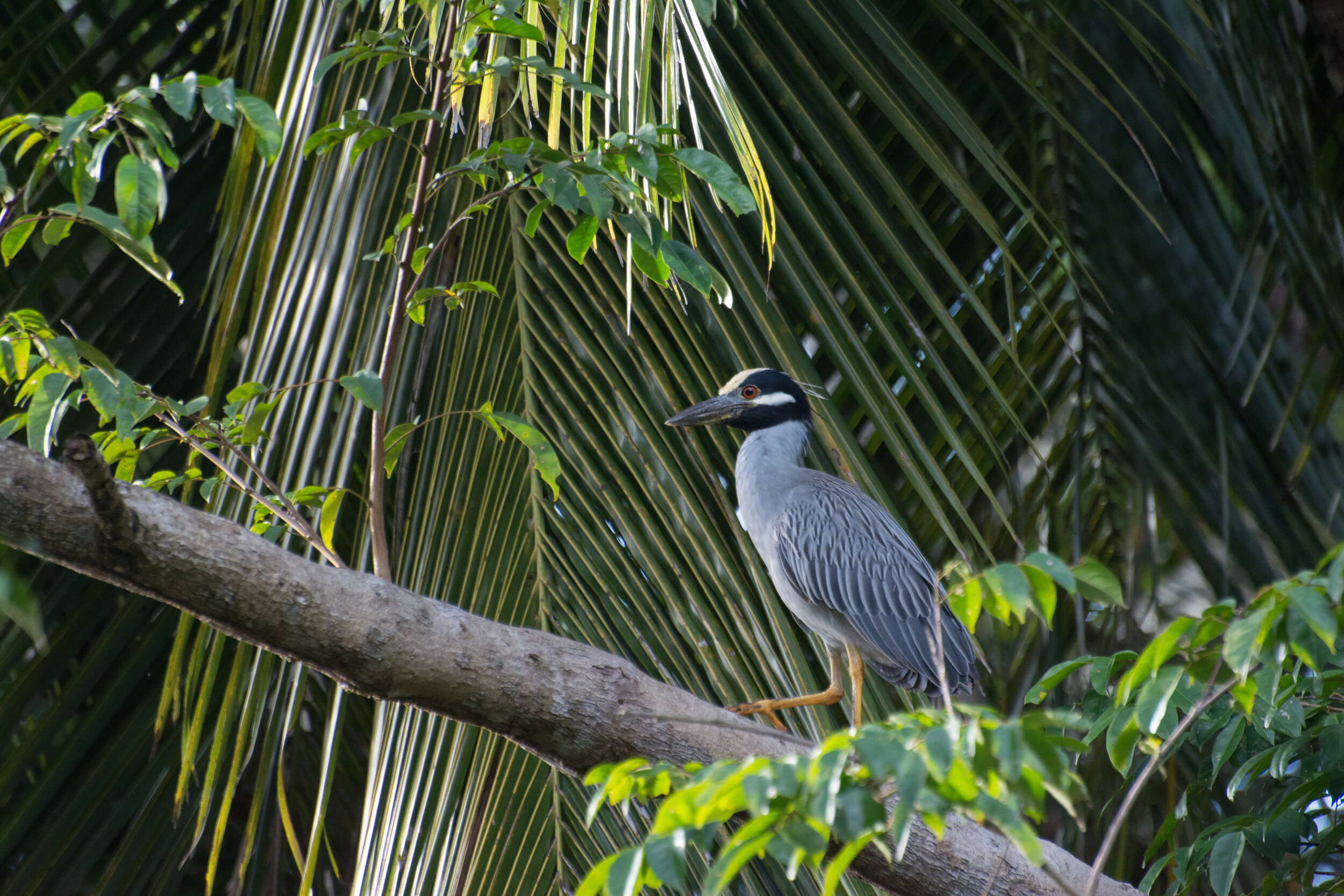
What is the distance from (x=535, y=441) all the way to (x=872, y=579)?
1522 millimetres

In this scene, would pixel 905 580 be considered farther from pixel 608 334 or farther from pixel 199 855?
pixel 199 855

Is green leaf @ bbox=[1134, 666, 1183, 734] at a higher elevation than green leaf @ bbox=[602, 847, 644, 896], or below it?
below

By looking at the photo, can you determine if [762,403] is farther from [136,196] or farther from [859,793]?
[859,793]

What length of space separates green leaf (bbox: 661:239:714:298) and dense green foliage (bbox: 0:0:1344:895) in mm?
12

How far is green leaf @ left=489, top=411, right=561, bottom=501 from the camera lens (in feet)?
5.04

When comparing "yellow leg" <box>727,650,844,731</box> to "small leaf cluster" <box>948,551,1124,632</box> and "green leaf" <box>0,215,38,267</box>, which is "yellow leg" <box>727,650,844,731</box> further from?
"green leaf" <box>0,215,38,267</box>

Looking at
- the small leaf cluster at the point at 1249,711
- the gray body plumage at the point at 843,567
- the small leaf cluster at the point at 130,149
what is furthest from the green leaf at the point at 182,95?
the gray body plumage at the point at 843,567

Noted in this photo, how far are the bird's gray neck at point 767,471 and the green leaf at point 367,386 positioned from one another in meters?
1.66

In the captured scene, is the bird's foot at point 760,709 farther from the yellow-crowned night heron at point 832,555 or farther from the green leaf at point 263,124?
the green leaf at point 263,124

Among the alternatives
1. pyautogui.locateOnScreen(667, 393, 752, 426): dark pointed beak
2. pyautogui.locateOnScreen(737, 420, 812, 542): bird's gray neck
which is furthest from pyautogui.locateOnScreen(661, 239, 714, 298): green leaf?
pyautogui.locateOnScreen(737, 420, 812, 542): bird's gray neck

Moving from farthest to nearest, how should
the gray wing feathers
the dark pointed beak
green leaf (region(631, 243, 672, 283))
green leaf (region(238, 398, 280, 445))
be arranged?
the gray wing feathers
the dark pointed beak
green leaf (region(238, 398, 280, 445))
green leaf (region(631, 243, 672, 283))

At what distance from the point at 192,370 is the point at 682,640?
4.39 ft

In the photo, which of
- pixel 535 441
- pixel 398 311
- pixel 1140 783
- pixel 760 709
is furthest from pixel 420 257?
pixel 1140 783

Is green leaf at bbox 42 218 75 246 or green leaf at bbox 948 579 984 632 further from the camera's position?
green leaf at bbox 42 218 75 246
